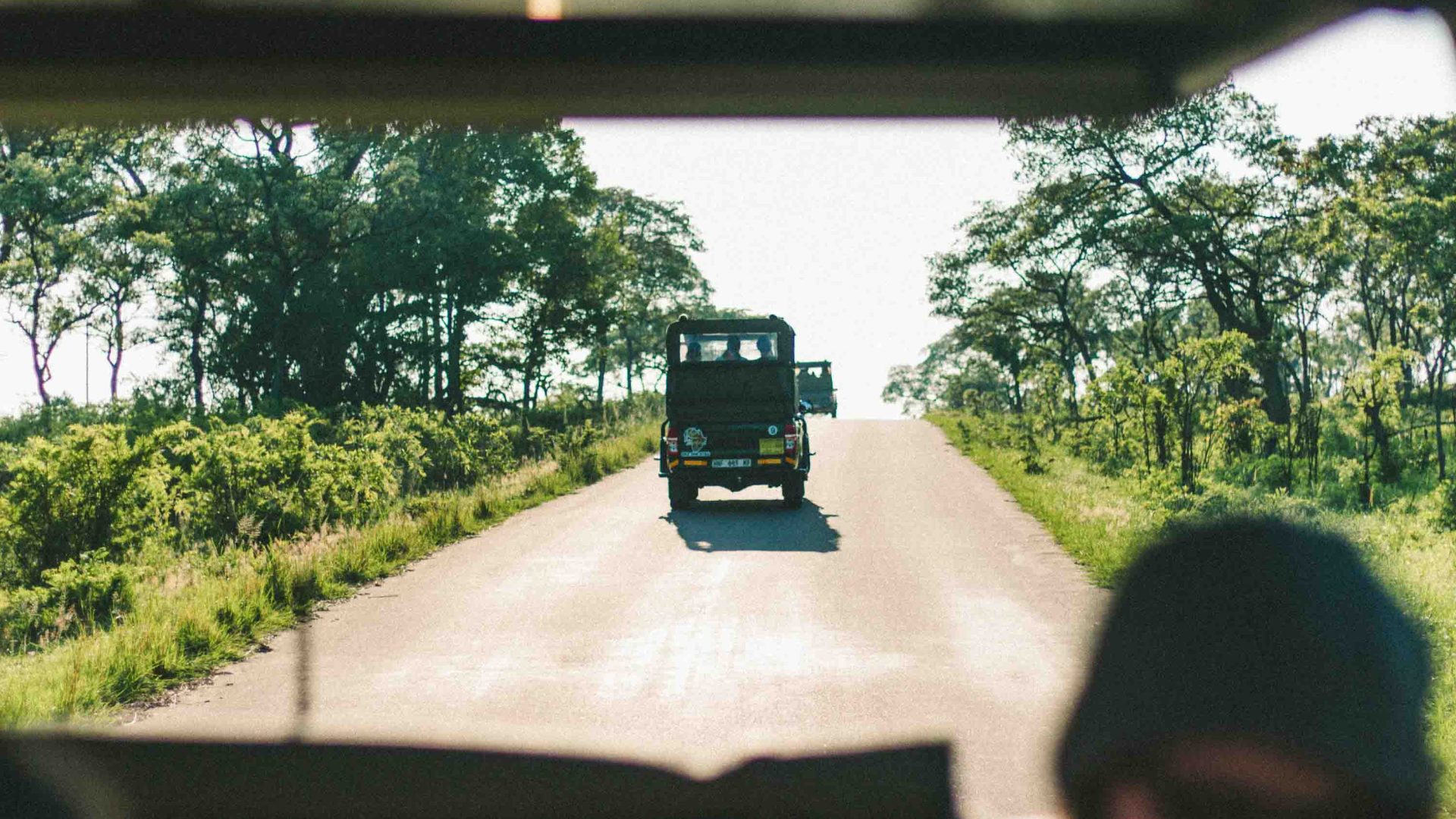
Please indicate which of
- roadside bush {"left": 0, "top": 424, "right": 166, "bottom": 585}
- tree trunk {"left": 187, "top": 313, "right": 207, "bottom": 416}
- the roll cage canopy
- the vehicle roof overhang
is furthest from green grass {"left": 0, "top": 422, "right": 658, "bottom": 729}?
tree trunk {"left": 187, "top": 313, "right": 207, "bottom": 416}

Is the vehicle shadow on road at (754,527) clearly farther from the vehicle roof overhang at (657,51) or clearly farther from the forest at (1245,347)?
the vehicle roof overhang at (657,51)

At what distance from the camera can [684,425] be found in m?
17.0

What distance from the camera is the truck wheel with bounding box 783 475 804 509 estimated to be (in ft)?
55.5

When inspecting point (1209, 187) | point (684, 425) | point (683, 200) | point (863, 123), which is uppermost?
point (683, 200)

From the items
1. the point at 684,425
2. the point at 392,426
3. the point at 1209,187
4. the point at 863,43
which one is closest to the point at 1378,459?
the point at 1209,187

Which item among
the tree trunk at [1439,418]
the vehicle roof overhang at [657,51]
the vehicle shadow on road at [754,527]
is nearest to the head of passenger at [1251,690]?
the vehicle roof overhang at [657,51]

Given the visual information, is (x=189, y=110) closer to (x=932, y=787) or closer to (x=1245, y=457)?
(x=932, y=787)

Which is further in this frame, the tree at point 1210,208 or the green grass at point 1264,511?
the tree at point 1210,208

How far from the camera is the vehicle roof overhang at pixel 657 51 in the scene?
4.18 meters

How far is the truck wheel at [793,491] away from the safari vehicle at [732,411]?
0.5 inches

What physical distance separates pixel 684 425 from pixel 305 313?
66.0 feet

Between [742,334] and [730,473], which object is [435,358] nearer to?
[742,334]

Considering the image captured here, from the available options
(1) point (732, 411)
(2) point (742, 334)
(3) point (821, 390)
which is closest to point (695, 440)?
(1) point (732, 411)

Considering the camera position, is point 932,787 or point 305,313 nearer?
point 932,787
